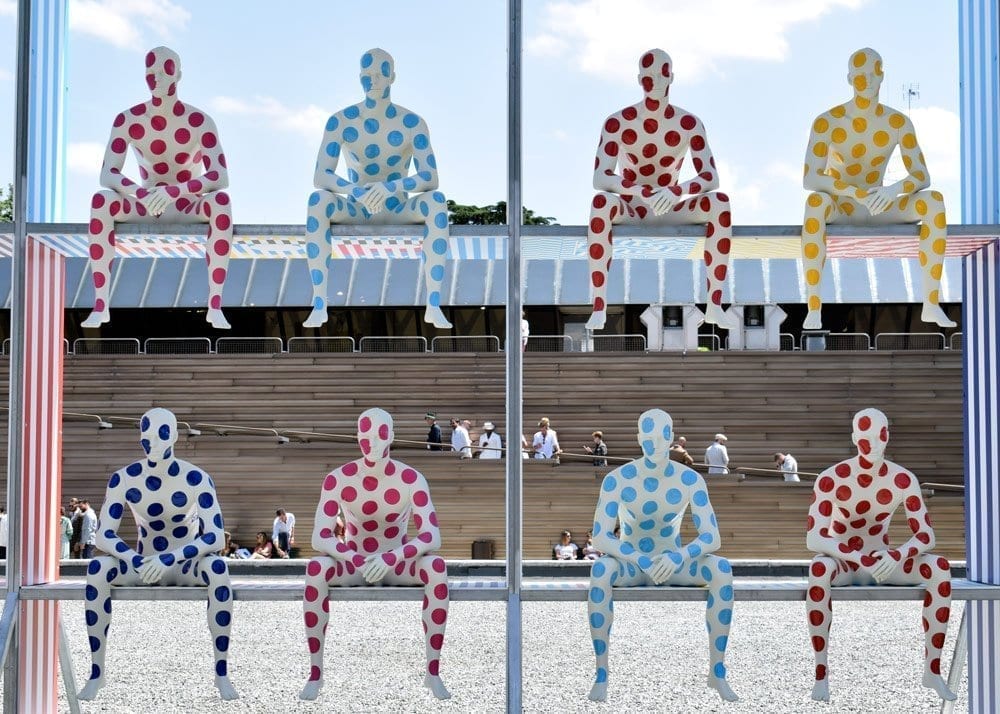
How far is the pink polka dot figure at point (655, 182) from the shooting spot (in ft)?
19.3

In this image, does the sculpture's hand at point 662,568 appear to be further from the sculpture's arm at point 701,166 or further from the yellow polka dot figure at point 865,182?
the sculpture's arm at point 701,166

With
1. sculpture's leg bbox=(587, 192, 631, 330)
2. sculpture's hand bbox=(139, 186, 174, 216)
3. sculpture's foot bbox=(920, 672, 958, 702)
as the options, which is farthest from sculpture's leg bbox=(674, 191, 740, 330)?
sculpture's hand bbox=(139, 186, 174, 216)

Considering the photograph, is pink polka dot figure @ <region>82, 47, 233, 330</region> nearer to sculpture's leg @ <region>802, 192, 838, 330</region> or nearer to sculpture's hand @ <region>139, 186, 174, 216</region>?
sculpture's hand @ <region>139, 186, 174, 216</region>

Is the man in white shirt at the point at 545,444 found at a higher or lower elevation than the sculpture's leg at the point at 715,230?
lower

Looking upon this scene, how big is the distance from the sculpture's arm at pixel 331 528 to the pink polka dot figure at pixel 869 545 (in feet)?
6.99

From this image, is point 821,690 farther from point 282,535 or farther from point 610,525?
point 282,535

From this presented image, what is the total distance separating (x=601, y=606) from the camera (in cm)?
554

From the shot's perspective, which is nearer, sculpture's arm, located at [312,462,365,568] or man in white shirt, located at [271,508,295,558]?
sculpture's arm, located at [312,462,365,568]

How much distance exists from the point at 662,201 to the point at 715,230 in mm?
294

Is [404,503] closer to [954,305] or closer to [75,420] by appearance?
[75,420]

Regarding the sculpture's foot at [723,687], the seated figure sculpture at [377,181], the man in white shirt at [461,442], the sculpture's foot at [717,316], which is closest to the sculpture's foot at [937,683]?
the sculpture's foot at [723,687]

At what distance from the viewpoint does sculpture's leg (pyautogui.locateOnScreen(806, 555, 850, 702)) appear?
18.4 ft

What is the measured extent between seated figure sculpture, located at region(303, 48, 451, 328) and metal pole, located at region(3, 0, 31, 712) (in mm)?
1380

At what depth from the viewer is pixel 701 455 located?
723 inches
